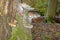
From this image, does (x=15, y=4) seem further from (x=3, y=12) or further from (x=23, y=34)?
(x=23, y=34)

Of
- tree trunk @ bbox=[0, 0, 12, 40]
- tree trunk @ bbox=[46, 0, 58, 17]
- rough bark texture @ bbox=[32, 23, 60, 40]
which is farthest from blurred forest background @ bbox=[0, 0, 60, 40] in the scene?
tree trunk @ bbox=[46, 0, 58, 17]

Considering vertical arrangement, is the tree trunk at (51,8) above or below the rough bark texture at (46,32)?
above

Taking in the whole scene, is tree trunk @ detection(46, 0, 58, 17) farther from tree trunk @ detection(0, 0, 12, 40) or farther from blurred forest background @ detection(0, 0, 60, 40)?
tree trunk @ detection(0, 0, 12, 40)

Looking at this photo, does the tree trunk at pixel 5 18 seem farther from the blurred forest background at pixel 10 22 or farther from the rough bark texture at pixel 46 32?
the rough bark texture at pixel 46 32

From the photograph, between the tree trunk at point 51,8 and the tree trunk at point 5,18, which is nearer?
the tree trunk at point 5,18

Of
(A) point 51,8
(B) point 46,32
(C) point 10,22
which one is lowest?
(B) point 46,32

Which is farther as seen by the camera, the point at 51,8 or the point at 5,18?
the point at 51,8

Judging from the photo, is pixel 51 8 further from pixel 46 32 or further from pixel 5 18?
pixel 5 18

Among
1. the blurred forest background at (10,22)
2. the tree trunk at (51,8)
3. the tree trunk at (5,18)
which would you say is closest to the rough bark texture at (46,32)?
the tree trunk at (51,8)

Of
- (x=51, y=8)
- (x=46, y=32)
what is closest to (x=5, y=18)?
(x=46, y=32)

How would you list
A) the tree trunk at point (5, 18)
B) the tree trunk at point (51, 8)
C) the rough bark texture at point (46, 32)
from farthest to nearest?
the tree trunk at point (51, 8)
the rough bark texture at point (46, 32)
the tree trunk at point (5, 18)

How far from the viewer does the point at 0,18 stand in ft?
8.21

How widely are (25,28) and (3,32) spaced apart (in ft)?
1.12

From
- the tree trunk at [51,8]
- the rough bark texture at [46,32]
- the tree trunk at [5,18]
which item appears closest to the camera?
the tree trunk at [5,18]
